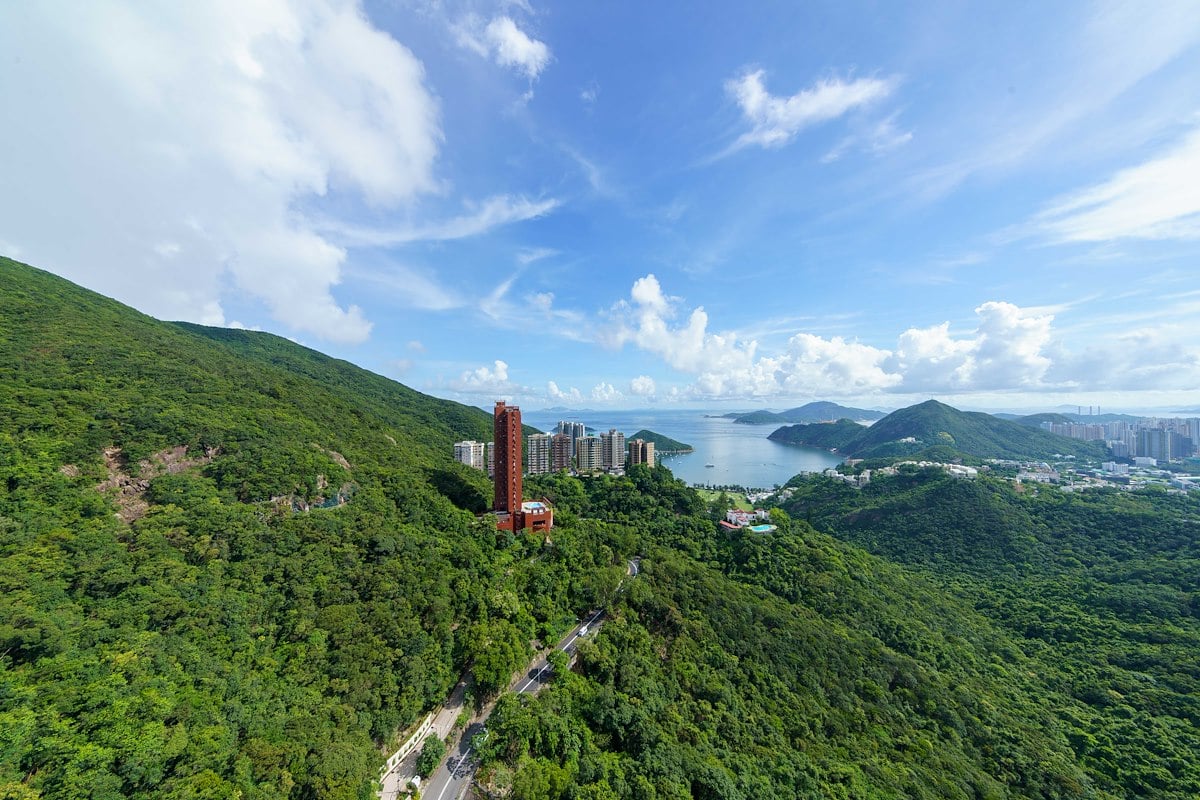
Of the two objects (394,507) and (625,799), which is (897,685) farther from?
(394,507)

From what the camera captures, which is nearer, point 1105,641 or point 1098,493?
point 1105,641

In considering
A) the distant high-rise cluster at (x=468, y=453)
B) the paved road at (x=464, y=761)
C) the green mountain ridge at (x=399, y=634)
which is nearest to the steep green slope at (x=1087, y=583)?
the green mountain ridge at (x=399, y=634)

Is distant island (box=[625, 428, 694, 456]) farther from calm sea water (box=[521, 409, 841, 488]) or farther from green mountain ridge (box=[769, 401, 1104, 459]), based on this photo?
green mountain ridge (box=[769, 401, 1104, 459])

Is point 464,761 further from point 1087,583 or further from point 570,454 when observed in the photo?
point 1087,583

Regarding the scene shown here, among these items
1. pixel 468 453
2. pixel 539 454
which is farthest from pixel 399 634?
pixel 539 454

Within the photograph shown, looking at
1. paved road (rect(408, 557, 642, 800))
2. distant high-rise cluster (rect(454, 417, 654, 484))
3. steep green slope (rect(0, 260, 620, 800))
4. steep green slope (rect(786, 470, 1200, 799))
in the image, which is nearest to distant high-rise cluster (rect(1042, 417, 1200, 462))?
steep green slope (rect(786, 470, 1200, 799))

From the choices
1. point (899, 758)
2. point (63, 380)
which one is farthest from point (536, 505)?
point (63, 380)
